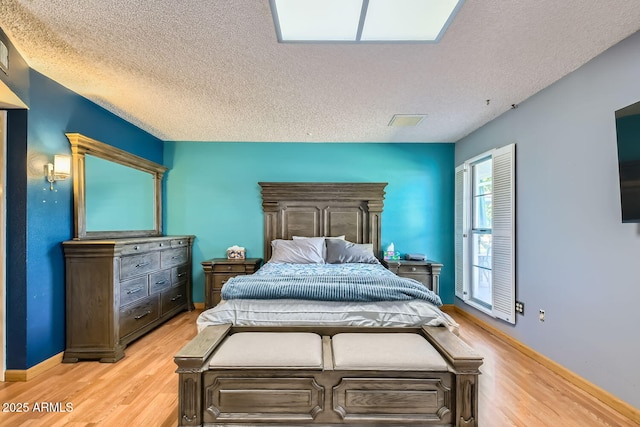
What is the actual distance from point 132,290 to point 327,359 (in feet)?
7.78

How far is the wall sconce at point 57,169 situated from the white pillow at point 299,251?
232 centimetres

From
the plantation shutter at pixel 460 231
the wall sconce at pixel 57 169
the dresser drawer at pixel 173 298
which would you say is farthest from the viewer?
the plantation shutter at pixel 460 231

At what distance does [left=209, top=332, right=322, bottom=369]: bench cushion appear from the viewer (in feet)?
5.64

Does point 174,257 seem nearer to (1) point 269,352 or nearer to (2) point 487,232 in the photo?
(1) point 269,352

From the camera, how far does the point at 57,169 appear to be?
2.62 meters

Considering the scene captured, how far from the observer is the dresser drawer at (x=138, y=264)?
2988 mm

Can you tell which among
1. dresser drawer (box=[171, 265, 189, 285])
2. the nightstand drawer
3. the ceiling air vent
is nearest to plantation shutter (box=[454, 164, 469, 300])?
the ceiling air vent

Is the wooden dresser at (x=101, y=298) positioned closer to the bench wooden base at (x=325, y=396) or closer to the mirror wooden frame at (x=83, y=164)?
the mirror wooden frame at (x=83, y=164)

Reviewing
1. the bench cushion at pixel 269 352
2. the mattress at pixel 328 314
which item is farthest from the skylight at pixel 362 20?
the bench cushion at pixel 269 352

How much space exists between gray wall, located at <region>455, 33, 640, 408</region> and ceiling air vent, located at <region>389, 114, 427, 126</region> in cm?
97

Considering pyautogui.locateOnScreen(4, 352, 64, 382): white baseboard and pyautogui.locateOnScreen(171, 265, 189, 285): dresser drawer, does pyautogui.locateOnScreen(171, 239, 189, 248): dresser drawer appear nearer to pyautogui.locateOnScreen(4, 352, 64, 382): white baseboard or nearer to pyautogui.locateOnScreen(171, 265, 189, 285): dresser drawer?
pyautogui.locateOnScreen(171, 265, 189, 285): dresser drawer

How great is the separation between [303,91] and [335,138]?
5.24ft

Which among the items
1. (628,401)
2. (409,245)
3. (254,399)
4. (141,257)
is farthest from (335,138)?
(628,401)

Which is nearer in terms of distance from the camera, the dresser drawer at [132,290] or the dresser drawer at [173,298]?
the dresser drawer at [132,290]
